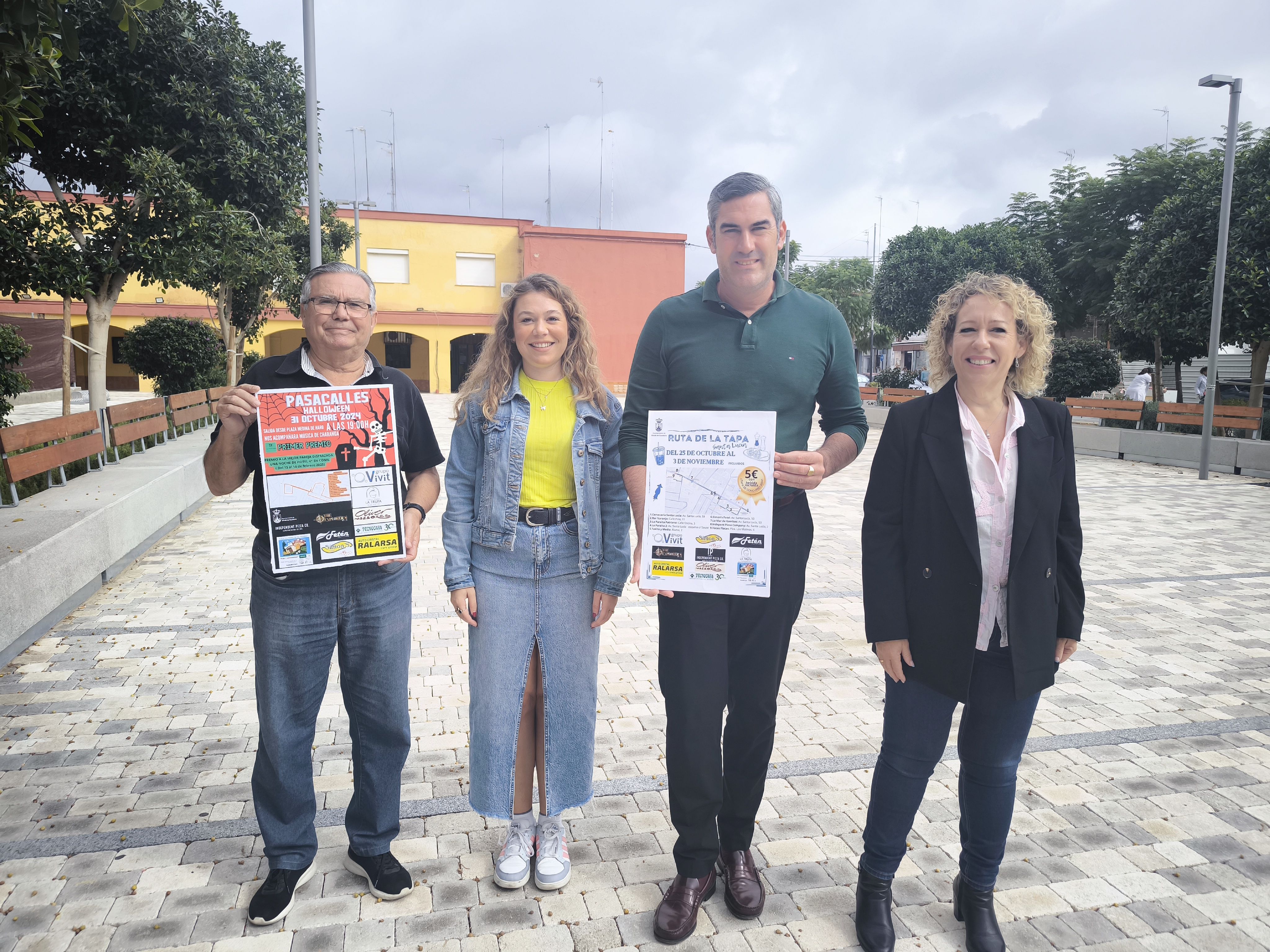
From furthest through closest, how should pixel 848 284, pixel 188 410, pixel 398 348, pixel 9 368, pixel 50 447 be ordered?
pixel 848 284
pixel 398 348
pixel 188 410
pixel 9 368
pixel 50 447

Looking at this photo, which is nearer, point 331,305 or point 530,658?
point 331,305

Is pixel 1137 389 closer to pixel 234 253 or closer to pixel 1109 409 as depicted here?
pixel 1109 409

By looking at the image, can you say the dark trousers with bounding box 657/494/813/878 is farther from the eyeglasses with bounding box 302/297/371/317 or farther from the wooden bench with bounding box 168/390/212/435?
the wooden bench with bounding box 168/390/212/435

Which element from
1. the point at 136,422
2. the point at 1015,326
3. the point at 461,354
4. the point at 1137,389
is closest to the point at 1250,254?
the point at 1137,389

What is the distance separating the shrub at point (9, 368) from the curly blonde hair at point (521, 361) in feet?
Answer: 30.4

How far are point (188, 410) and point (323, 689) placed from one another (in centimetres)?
1285

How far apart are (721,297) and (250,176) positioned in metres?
11.7

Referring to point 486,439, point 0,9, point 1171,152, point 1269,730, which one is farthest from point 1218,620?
point 1171,152

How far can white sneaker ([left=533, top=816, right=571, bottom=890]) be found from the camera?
9.56 ft

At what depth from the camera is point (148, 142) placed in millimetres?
10656

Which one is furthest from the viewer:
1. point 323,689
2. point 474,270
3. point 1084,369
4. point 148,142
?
point 474,270

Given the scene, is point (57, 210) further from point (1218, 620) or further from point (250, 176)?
point (1218, 620)

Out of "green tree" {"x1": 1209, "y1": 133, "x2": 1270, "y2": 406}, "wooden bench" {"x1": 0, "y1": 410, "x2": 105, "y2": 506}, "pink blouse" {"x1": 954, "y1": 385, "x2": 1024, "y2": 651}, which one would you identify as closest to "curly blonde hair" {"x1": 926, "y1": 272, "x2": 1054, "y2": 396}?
"pink blouse" {"x1": 954, "y1": 385, "x2": 1024, "y2": 651}

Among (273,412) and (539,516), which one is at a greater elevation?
(273,412)
